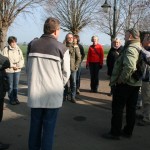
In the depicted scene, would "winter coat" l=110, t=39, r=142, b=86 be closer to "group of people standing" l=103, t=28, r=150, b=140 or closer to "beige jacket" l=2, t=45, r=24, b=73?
"group of people standing" l=103, t=28, r=150, b=140

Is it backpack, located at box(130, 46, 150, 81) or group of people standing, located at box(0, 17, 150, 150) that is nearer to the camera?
group of people standing, located at box(0, 17, 150, 150)

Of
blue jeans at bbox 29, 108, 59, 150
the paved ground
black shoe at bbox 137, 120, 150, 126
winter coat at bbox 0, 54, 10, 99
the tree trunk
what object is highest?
the tree trunk

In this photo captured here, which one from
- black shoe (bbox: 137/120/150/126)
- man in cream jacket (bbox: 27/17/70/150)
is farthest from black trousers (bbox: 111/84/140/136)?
man in cream jacket (bbox: 27/17/70/150)

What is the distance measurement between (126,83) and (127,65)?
369 mm

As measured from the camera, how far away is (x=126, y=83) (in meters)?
5.36

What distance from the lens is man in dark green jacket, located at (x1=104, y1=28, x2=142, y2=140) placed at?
5.19 meters

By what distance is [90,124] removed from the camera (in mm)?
6590

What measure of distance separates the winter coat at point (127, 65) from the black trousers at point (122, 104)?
4.8 inches

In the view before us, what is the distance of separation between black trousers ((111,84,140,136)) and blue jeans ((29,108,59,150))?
1.52 metres

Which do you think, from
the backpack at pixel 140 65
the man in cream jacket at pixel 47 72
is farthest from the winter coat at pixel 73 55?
the man in cream jacket at pixel 47 72

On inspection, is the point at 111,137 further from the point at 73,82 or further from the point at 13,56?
the point at 13,56

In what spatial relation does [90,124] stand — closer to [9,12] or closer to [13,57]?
[13,57]

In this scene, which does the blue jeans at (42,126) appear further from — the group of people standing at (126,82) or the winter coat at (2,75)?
the group of people standing at (126,82)

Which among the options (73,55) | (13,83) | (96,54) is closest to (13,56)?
(13,83)
